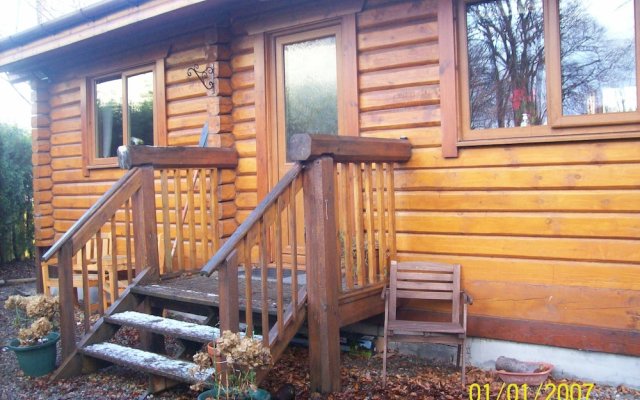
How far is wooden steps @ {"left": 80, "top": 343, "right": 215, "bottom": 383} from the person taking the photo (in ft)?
12.1

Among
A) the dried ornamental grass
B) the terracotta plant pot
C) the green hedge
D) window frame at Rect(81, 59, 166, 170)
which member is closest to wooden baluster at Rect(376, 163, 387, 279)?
the terracotta plant pot

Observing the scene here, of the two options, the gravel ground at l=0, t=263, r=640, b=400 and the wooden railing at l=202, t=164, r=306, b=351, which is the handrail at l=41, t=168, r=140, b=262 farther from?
the wooden railing at l=202, t=164, r=306, b=351

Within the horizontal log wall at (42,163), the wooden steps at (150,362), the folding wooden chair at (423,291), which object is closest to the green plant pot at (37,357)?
the wooden steps at (150,362)

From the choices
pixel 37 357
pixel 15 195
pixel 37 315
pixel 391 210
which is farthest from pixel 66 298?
pixel 15 195

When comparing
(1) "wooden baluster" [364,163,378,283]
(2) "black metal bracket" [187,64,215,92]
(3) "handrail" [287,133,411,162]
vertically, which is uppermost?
(2) "black metal bracket" [187,64,215,92]

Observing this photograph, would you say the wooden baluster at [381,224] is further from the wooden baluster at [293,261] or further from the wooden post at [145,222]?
the wooden post at [145,222]

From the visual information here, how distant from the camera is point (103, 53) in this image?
23.4 ft

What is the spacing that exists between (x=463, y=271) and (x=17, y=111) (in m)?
19.7

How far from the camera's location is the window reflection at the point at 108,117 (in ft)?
24.0

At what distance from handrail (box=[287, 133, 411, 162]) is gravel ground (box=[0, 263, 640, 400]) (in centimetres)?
156

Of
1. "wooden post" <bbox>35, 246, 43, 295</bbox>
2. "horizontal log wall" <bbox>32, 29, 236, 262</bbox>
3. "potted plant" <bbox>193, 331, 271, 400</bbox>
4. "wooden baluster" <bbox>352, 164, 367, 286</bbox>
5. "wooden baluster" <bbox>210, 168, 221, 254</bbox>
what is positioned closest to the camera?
"potted plant" <bbox>193, 331, 271, 400</bbox>

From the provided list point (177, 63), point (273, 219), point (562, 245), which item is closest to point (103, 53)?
point (177, 63)

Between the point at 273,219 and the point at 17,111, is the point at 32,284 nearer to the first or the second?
the point at 273,219

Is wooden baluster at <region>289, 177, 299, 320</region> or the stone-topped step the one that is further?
the stone-topped step
